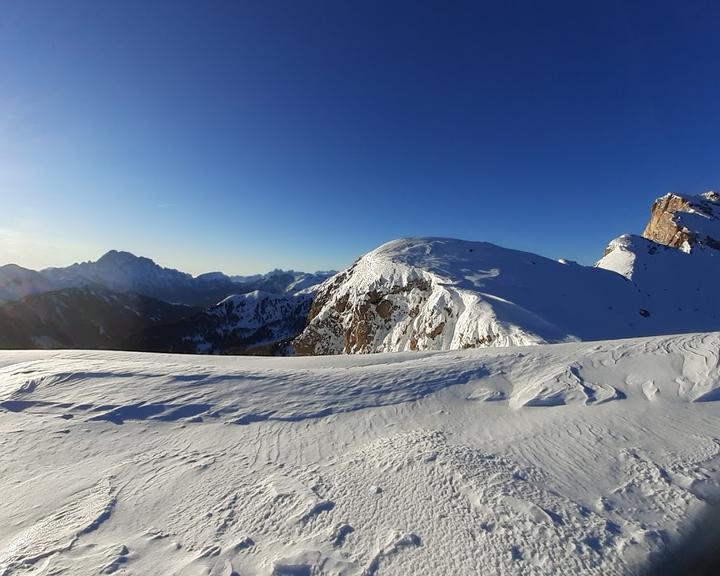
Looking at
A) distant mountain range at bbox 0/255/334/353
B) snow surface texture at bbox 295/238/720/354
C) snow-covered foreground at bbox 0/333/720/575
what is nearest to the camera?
snow-covered foreground at bbox 0/333/720/575

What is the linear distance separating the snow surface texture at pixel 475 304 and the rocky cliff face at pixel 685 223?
24.8 metres

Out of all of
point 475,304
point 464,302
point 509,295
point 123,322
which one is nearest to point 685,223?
point 509,295

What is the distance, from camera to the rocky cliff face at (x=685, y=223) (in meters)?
65.1

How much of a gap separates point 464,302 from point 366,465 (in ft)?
77.7

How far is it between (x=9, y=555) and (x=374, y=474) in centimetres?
399

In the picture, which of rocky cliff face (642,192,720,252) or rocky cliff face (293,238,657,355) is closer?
rocky cliff face (293,238,657,355)

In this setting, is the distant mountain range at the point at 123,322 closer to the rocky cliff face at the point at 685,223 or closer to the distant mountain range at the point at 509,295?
the distant mountain range at the point at 509,295

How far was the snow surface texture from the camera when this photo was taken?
75.5ft

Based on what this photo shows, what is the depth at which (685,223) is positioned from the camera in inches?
2766

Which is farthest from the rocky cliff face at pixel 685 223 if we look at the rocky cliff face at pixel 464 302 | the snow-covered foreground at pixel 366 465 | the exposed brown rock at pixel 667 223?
the snow-covered foreground at pixel 366 465

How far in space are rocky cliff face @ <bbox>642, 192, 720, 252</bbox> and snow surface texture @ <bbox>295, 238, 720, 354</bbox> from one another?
975 inches

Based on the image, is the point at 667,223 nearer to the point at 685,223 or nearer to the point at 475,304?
the point at 685,223

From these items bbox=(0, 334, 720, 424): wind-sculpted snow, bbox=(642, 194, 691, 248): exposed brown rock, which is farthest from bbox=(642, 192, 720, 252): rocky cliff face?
bbox=(0, 334, 720, 424): wind-sculpted snow

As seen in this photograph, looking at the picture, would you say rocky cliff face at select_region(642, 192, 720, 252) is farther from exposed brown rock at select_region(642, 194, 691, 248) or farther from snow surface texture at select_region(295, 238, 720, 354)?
snow surface texture at select_region(295, 238, 720, 354)
